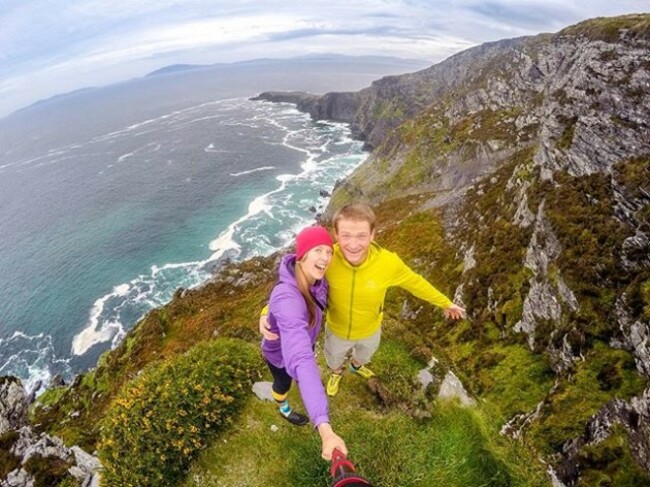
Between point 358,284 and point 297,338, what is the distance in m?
2.00

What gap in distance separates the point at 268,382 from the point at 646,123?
27.0m

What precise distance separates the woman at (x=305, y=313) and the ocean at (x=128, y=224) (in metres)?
28.5

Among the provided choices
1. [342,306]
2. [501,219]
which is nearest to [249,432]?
[342,306]

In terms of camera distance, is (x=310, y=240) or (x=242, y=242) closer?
(x=310, y=240)

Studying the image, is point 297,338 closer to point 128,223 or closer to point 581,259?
point 581,259

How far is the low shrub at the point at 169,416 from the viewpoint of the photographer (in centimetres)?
758

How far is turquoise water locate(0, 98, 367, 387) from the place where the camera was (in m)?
63.2

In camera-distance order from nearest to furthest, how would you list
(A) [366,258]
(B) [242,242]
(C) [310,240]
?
(C) [310,240] < (A) [366,258] < (B) [242,242]

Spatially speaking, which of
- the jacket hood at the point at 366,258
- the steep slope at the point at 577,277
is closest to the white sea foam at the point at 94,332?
the steep slope at the point at 577,277

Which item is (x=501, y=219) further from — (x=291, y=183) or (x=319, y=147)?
(x=319, y=147)

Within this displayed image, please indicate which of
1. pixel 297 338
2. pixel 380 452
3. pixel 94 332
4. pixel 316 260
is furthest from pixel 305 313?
pixel 94 332

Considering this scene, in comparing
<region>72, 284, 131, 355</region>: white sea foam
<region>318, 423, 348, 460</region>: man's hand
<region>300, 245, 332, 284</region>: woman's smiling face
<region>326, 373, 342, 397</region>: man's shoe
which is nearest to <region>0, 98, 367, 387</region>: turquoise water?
<region>72, 284, 131, 355</region>: white sea foam

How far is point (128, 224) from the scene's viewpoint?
95.6 m

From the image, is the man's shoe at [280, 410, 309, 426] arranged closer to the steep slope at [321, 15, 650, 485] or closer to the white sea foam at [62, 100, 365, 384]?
the steep slope at [321, 15, 650, 485]
